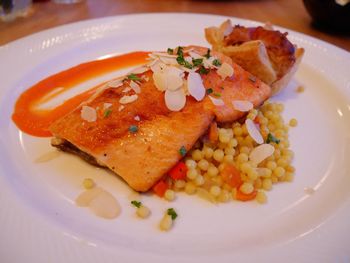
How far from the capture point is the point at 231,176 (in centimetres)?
201

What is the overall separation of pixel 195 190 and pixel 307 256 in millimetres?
706

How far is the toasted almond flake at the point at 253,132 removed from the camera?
2.13m

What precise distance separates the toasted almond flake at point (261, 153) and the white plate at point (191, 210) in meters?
0.21

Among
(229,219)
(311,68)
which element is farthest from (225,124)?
(311,68)

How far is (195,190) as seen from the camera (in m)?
1.97

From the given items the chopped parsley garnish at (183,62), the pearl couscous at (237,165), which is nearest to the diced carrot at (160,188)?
the pearl couscous at (237,165)

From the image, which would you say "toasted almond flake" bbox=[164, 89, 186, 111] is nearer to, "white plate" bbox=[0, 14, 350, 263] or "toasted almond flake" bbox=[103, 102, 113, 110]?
"toasted almond flake" bbox=[103, 102, 113, 110]

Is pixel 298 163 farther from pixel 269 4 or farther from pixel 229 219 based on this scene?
pixel 269 4

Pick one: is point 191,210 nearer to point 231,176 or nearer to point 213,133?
point 231,176

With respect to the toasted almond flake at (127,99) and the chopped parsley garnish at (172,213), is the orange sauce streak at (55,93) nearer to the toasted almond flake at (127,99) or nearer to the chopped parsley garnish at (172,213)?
the toasted almond flake at (127,99)

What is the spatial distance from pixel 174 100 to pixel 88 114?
546 mm

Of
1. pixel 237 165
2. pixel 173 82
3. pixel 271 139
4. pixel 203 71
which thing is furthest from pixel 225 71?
pixel 237 165

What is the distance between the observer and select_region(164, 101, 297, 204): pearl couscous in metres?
1.94

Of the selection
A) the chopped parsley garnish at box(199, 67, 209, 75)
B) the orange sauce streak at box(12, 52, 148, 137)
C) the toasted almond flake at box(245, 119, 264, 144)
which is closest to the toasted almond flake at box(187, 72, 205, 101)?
the chopped parsley garnish at box(199, 67, 209, 75)
